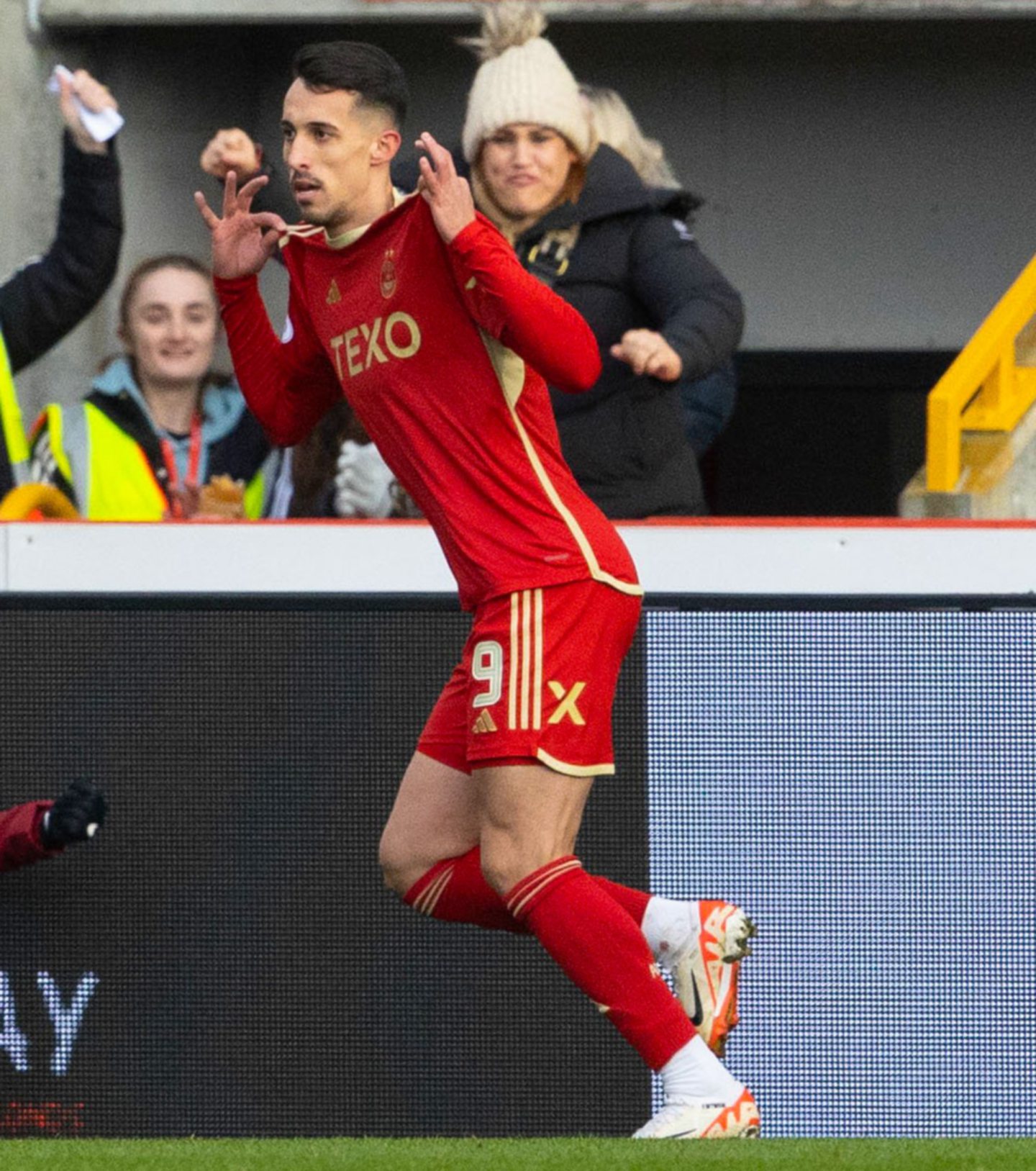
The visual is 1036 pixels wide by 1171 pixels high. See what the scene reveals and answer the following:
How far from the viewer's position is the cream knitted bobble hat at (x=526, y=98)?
588 cm

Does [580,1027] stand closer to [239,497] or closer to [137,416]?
[239,497]

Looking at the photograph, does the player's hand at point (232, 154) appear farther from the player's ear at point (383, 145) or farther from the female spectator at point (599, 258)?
the player's ear at point (383, 145)

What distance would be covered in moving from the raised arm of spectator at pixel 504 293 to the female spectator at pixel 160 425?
2322 mm

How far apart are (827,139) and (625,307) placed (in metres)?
5.34

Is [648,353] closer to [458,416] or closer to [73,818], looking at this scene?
[458,416]

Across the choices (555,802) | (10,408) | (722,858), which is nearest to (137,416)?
→ (10,408)

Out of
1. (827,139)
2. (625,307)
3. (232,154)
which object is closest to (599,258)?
(625,307)

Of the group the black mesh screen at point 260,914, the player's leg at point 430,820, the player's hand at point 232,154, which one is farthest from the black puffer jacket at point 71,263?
the player's leg at point 430,820

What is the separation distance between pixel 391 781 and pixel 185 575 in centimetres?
68

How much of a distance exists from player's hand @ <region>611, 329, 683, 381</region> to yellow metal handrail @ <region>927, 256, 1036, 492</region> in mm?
1633

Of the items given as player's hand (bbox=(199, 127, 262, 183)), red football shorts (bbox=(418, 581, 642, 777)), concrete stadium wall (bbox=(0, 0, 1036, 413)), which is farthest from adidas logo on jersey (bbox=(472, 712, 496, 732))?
concrete stadium wall (bbox=(0, 0, 1036, 413))

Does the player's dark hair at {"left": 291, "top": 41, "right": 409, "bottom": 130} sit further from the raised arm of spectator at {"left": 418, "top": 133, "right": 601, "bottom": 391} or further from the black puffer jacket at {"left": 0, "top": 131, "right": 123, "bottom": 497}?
the black puffer jacket at {"left": 0, "top": 131, "right": 123, "bottom": 497}

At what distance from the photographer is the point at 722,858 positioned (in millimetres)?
5457

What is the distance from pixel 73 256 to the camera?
6.63 metres
